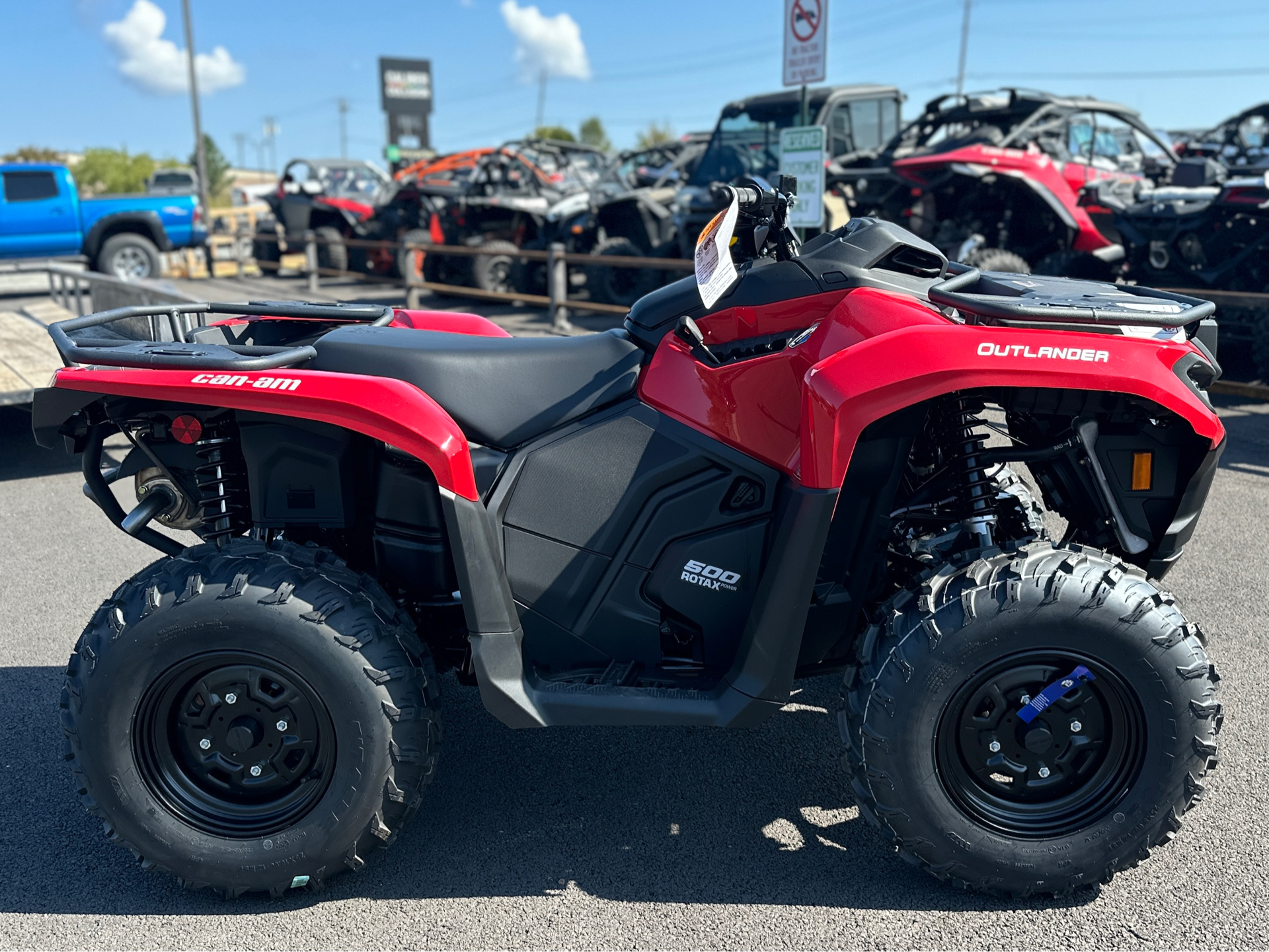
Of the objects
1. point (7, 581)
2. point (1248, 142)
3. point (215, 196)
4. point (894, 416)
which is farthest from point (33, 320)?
point (215, 196)

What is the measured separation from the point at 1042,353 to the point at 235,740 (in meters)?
1.96

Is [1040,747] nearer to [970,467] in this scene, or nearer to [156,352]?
[970,467]

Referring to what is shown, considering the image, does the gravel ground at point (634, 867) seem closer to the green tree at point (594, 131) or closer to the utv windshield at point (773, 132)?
the utv windshield at point (773, 132)

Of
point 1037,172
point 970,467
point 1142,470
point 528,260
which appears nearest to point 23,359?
point 970,467

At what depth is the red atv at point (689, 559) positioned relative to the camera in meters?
2.20

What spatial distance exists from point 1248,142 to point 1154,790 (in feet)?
33.4

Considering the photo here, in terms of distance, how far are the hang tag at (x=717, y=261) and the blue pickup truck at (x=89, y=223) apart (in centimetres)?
1549

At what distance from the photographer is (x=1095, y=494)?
241cm

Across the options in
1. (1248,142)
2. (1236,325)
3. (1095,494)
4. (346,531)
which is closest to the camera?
(1095,494)

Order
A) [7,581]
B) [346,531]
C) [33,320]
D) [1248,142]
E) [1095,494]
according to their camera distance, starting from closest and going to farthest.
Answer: [1095,494] → [346,531] → [7,581] → [33,320] → [1248,142]

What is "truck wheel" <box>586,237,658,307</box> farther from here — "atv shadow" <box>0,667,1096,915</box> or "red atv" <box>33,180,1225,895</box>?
"red atv" <box>33,180,1225,895</box>

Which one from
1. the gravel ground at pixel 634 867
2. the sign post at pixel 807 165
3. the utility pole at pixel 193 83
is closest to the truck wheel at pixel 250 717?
the gravel ground at pixel 634 867

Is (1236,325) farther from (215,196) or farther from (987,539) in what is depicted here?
(215,196)

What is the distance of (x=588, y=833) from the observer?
8.64ft
